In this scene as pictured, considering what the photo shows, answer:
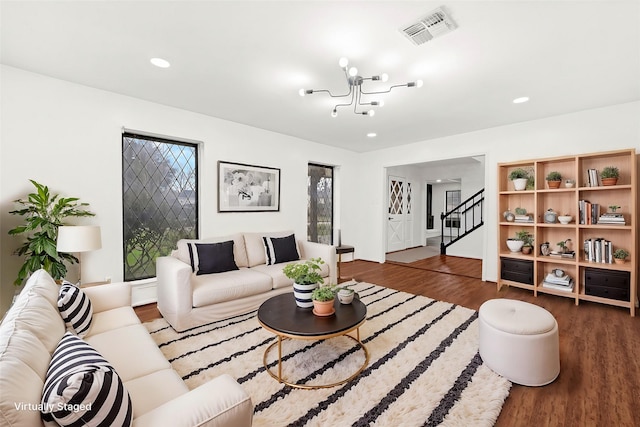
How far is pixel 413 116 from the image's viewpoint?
3.81 metres

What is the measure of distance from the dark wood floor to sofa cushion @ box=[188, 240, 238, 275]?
71 cm

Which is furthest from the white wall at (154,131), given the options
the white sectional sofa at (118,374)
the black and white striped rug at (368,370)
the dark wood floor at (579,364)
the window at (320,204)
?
the black and white striped rug at (368,370)

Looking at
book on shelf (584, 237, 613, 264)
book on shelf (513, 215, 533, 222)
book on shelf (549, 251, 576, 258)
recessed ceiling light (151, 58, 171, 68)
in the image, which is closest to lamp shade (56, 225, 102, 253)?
recessed ceiling light (151, 58, 171, 68)

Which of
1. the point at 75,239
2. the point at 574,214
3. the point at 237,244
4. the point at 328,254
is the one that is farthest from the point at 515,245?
the point at 75,239

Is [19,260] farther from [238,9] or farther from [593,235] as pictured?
[593,235]

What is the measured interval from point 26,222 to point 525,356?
436 centimetres

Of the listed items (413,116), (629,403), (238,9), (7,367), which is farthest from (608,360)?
(238,9)

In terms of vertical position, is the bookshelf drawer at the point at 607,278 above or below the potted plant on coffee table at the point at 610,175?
below

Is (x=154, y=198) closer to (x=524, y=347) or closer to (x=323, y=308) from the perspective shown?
(x=323, y=308)

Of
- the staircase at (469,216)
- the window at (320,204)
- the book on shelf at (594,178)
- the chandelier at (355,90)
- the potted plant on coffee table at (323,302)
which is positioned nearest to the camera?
the potted plant on coffee table at (323,302)

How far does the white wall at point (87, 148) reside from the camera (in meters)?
2.55

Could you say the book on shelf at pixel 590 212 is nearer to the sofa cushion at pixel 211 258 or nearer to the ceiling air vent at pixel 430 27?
the ceiling air vent at pixel 430 27

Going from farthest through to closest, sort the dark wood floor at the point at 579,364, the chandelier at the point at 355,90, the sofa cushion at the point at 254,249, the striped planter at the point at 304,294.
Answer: the sofa cushion at the point at 254,249
the chandelier at the point at 355,90
the striped planter at the point at 304,294
the dark wood floor at the point at 579,364

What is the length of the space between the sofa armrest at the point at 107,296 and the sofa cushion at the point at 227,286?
1.88ft
